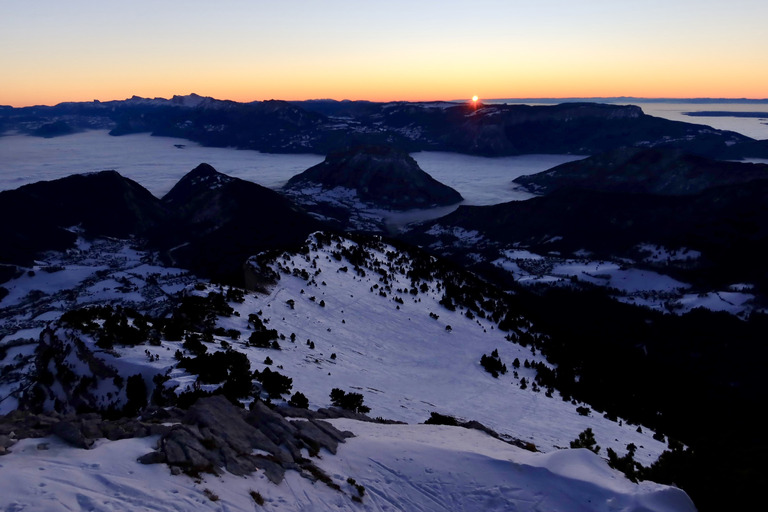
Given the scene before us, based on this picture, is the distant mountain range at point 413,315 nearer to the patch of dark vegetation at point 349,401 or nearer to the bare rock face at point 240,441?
the bare rock face at point 240,441

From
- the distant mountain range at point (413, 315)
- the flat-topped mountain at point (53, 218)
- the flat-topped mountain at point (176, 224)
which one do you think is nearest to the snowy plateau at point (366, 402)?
the distant mountain range at point (413, 315)

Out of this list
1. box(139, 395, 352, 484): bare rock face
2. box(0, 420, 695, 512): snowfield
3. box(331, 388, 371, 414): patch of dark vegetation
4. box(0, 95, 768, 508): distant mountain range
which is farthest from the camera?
box(0, 95, 768, 508): distant mountain range

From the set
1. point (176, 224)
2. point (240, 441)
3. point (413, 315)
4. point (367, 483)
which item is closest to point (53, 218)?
point (176, 224)

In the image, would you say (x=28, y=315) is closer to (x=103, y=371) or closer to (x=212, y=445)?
(x=103, y=371)

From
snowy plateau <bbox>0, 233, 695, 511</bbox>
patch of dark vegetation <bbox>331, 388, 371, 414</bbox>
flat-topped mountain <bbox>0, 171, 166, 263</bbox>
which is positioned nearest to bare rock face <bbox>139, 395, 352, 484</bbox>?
snowy plateau <bbox>0, 233, 695, 511</bbox>

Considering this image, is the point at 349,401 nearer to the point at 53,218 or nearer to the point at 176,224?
the point at 176,224

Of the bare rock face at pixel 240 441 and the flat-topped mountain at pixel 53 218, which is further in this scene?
the flat-topped mountain at pixel 53 218

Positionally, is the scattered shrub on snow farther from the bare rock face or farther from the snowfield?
the bare rock face
